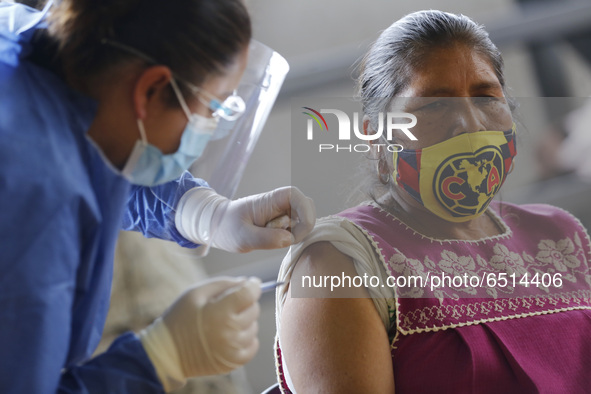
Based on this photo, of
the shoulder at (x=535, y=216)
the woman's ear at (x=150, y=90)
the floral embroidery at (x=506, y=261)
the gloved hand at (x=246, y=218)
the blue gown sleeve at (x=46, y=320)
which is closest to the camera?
the blue gown sleeve at (x=46, y=320)

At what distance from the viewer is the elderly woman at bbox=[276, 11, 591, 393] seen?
131 cm

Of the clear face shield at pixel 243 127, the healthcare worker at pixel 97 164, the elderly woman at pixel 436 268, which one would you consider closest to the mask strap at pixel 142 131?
the healthcare worker at pixel 97 164

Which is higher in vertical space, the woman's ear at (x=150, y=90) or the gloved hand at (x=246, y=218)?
the woman's ear at (x=150, y=90)

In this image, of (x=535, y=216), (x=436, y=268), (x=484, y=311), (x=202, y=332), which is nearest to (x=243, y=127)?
(x=202, y=332)

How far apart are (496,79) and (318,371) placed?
2.75ft

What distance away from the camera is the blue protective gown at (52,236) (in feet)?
3.18

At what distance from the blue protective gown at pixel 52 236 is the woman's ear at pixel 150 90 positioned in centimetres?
8

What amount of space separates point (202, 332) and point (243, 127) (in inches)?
17.9

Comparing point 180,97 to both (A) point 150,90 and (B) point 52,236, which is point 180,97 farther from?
(B) point 52,236

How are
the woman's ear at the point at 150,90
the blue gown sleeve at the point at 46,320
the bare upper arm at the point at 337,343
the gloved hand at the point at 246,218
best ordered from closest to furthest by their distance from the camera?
the blue gown sleeve at the point at 46,320
the woman's ear at the point at 150,90
the bare upper arm at the point at 337,343
the gloved hand at the point at 246,218

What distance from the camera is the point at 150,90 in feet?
3.65

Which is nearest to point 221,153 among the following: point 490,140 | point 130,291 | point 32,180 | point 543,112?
point 32,180

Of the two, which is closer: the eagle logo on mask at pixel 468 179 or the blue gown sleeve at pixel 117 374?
the blue gown sleeve at pixel 117 374

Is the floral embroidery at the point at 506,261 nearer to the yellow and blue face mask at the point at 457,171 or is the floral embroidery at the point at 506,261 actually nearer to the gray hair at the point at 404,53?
the yellow and blue face mask at the point at 457,171
